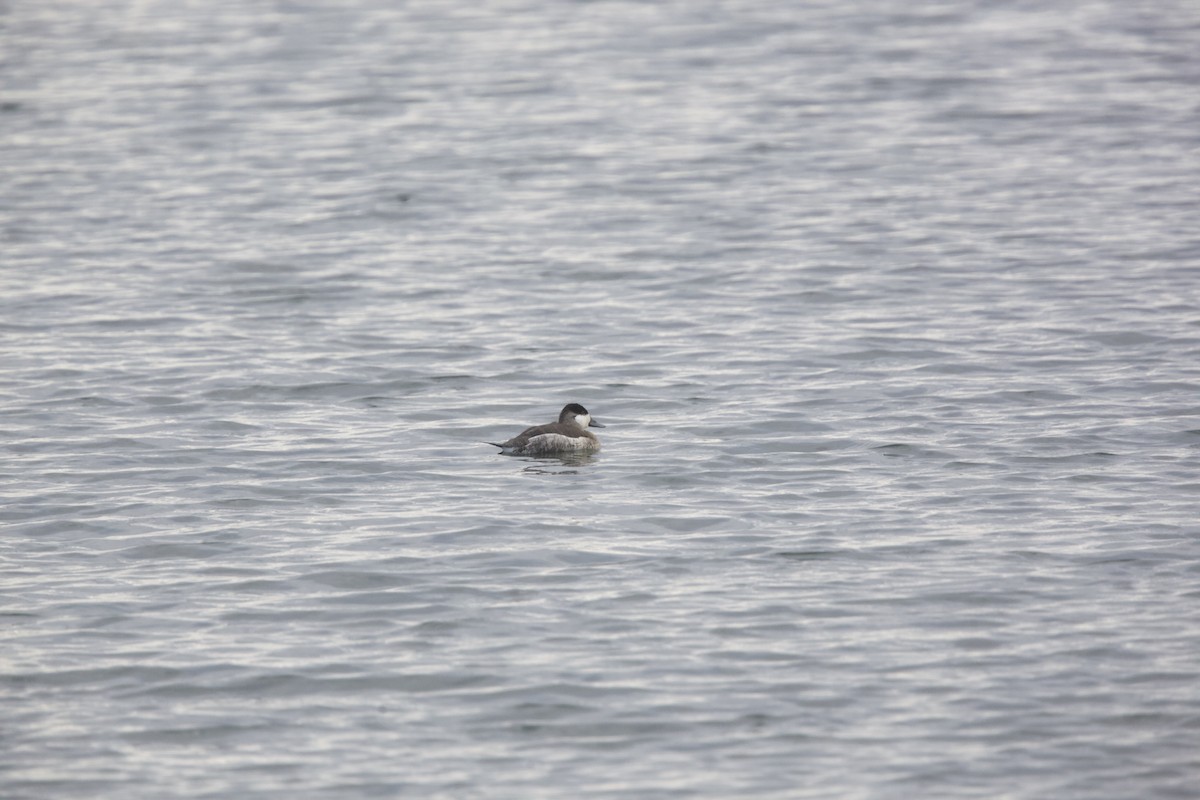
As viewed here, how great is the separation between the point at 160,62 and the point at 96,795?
100ft

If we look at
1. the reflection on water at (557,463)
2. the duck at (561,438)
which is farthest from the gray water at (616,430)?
the duck at (561,438)

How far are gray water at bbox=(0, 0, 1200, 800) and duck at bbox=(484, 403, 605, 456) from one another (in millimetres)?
289

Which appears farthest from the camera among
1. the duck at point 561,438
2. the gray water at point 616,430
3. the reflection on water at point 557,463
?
the duck at point 561,438

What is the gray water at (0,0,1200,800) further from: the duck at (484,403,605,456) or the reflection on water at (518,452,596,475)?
the duck at (484,403,605,456)

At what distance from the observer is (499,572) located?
1352cm

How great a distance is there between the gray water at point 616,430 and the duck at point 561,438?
289 mm

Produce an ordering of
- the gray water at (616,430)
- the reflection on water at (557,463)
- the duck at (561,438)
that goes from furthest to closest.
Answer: the duck at (561,438), the reflection on water at (557,463), the gray water at (616,430)

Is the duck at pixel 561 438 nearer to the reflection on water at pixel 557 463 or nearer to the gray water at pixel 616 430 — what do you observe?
the reflection on water at pixel 557 463

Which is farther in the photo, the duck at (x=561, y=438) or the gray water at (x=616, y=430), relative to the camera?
the duck at (x=561, y=438)

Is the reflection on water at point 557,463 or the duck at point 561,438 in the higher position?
the duck at point 561,438

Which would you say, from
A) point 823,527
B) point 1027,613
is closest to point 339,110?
point 823,527

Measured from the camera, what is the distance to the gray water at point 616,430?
11070mm

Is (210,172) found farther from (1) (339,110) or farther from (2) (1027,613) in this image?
(2) (1027,613)

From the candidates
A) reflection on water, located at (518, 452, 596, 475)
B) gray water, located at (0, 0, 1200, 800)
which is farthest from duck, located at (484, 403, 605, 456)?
gray water, located at (0, 0, 1200, 800)
